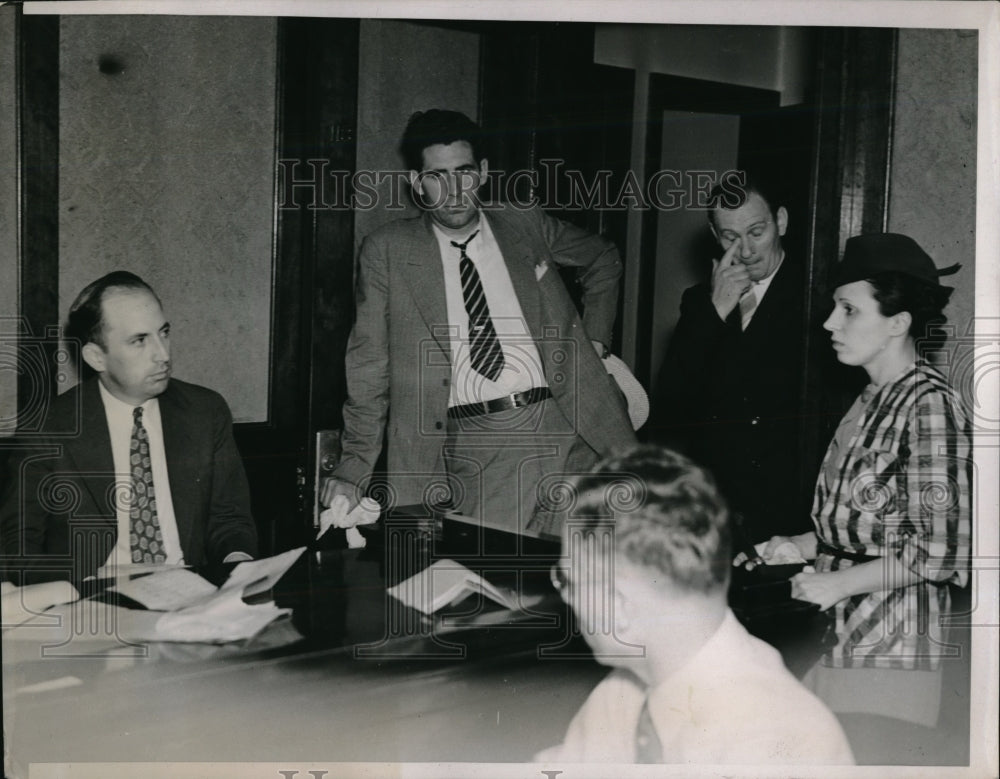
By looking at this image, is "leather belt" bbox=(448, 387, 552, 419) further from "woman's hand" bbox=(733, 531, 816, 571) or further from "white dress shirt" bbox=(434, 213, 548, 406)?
"woman's hand" bbox=(733, 531, 816, 571)

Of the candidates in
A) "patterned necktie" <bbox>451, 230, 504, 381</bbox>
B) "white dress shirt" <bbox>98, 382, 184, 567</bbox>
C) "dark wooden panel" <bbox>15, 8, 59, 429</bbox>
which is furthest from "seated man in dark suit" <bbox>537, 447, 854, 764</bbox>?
"dark wooden panel" <bbox>15, 8, 59, 429</bbox>

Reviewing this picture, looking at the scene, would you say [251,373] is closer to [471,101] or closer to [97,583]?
[97,583]

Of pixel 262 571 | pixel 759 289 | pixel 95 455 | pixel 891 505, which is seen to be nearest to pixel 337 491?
pixel 262 571

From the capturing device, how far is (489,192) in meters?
2.09

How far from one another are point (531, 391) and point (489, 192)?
0.44 m

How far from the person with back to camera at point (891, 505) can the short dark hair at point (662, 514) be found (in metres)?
0.12

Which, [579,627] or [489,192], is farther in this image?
[489,192]

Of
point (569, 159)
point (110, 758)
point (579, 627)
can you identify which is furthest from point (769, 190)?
point (110, 758)

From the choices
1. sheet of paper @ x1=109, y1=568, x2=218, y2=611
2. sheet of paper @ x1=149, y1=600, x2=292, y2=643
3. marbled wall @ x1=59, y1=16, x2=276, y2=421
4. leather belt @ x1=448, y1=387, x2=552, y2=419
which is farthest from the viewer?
leather belt @ x1=448, y1=387, x2=552, y2=419

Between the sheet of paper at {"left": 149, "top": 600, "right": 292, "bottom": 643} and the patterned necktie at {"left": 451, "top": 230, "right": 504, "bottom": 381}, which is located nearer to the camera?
the sheet of paper at {"left": 149, "top": 600, "right": 292, "bottom": 643}

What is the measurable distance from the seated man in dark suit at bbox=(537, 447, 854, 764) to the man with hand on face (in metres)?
0.12

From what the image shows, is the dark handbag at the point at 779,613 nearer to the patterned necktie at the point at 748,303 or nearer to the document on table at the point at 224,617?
the patterned necktie at the point at 748,303

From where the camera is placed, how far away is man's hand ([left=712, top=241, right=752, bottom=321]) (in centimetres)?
210

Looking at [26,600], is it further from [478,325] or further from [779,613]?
[779,613]
